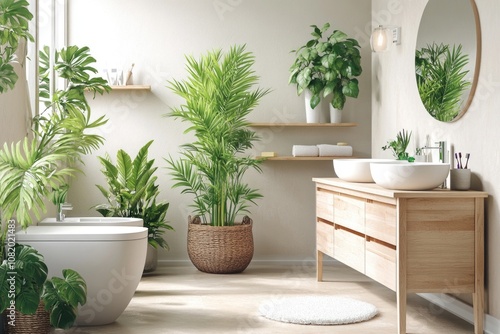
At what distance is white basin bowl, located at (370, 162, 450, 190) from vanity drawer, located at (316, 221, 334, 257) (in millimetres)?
1303

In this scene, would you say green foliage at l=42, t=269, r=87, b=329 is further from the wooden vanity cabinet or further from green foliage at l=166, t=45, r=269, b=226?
green foliage at l=166, t=45, r=269, b=226

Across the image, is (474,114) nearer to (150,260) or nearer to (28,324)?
(28,324)

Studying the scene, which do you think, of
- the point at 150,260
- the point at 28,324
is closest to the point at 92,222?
the point at 28,324

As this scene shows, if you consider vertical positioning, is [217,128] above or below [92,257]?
above

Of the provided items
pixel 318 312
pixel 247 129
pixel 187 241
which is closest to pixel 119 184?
pixel 187 241

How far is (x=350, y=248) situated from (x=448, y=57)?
134 centimetres

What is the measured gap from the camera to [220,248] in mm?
5898

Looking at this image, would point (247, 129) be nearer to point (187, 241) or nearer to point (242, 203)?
point (242, 203)

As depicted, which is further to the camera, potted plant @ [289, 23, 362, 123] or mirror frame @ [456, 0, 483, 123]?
potted plant @ [289, 23, 362, 123]

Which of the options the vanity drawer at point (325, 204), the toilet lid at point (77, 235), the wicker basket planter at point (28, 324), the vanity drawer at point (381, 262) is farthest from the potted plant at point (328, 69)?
the wicker basket planter at point (28, 324)

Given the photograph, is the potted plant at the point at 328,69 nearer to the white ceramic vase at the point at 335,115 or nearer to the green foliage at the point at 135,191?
the white ceramic vase at the point at 335,115

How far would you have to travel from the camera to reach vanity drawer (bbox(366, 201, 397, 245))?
4.10 meters

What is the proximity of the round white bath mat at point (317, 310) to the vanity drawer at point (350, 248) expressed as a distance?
236mm

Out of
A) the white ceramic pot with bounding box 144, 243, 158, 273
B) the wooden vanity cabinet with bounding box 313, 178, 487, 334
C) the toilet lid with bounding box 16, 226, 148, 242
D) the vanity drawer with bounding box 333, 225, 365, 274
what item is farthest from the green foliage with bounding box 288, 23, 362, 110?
the toilet lid with bounding box 16, 226, 148, 242
